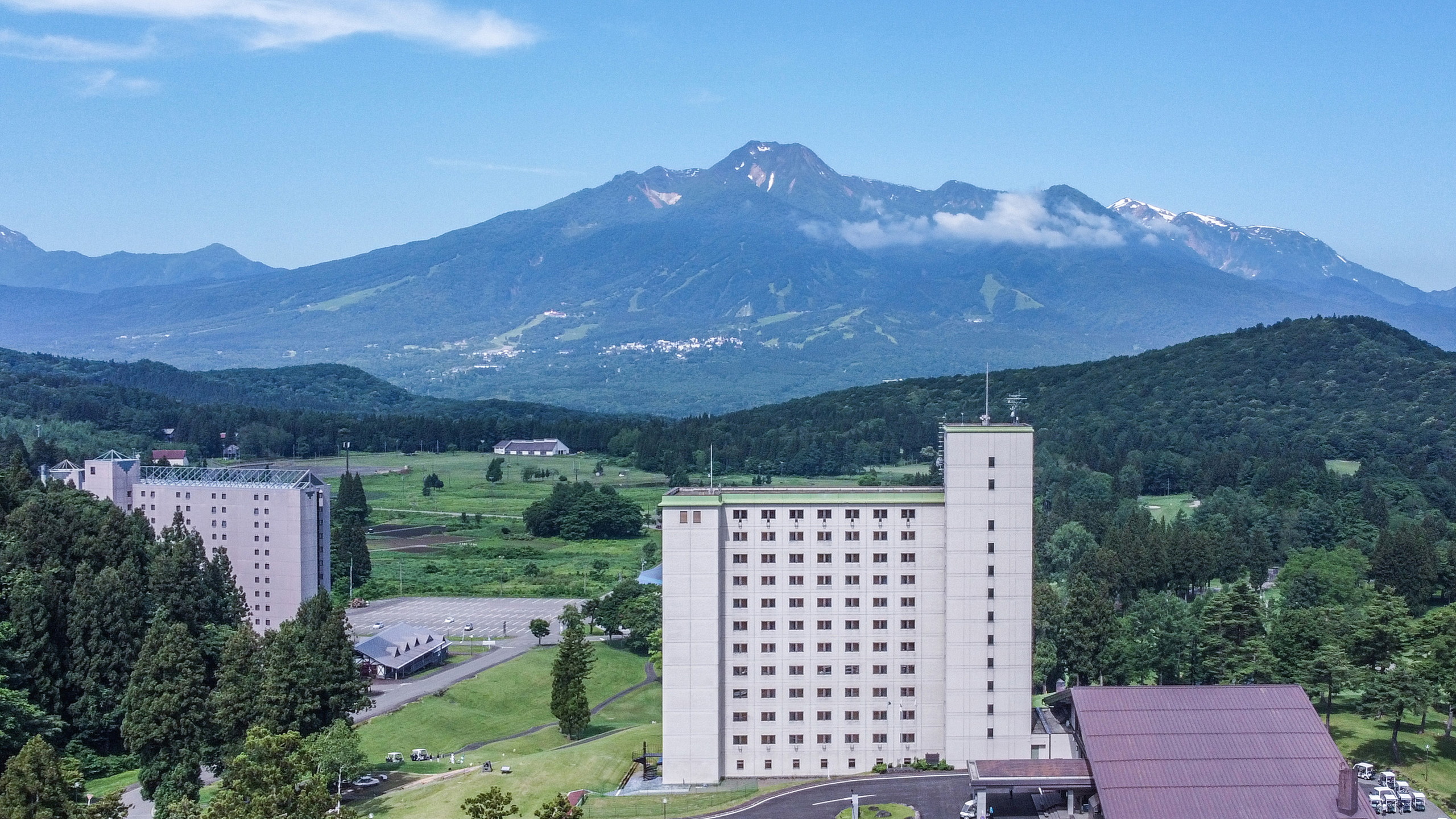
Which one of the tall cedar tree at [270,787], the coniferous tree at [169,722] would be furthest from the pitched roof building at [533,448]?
the tall cedar tree at [270,787]

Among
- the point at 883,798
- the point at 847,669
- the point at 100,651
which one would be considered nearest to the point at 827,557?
the point at 847,669

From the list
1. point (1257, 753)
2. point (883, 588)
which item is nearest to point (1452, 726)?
point (1257, 753)

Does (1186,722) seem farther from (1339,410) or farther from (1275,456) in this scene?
(1339,410)

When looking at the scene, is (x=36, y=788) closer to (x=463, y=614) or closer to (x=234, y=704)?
(x=234, y=704)

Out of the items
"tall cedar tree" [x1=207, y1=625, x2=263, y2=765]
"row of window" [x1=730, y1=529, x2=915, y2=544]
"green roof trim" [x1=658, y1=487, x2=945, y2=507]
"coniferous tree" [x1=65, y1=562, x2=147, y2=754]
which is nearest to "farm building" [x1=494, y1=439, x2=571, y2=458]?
"coniferous tree" [x1=65, y1=562, x2=147, y2=754]

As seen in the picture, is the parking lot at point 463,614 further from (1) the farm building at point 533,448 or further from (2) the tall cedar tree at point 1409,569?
(1) the farm building at point 533,448
